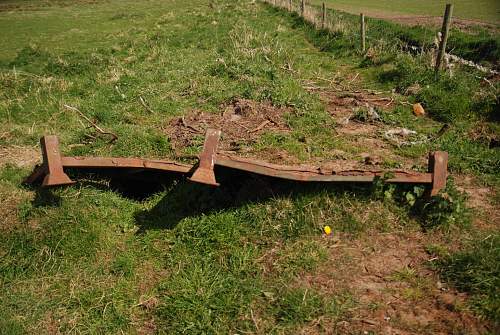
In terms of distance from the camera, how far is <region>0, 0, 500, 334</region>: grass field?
11.5 feet

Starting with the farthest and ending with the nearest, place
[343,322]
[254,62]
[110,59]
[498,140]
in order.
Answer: [110,59]
[254,62]
[498,140]
[343,322]

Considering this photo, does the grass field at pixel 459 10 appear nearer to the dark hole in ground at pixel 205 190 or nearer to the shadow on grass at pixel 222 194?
the dark hole in ground at pixel 205 190

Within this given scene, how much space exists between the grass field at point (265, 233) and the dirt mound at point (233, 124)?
76 mm

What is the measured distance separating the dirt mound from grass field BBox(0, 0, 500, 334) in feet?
0.25

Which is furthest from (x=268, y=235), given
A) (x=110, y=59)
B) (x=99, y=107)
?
(x=110, y=59)

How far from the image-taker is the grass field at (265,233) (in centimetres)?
352

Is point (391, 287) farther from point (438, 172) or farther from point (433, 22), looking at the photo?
point (433, 22)

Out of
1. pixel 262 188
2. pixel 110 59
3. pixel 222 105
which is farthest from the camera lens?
pixel 110 59

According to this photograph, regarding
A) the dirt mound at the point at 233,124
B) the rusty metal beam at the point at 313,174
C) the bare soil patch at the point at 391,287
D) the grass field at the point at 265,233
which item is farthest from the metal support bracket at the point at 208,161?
the dirt mound at the point at 233,124

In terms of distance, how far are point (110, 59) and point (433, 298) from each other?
41.5 ft

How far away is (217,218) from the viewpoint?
4535 millimetres

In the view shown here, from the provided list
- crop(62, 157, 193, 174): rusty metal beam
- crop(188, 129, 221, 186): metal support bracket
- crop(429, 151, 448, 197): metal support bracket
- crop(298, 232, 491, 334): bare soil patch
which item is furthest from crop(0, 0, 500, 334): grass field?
crop(188, 129, 221, 186): metal support bracket

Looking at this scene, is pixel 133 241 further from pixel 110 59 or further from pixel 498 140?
pixel 110 59

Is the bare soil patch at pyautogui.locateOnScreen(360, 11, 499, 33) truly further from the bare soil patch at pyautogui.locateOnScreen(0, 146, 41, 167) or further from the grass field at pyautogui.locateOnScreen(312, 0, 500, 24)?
the bare soil patch at pyautogui.locateOnScreen(0, 146, 41, 167)
